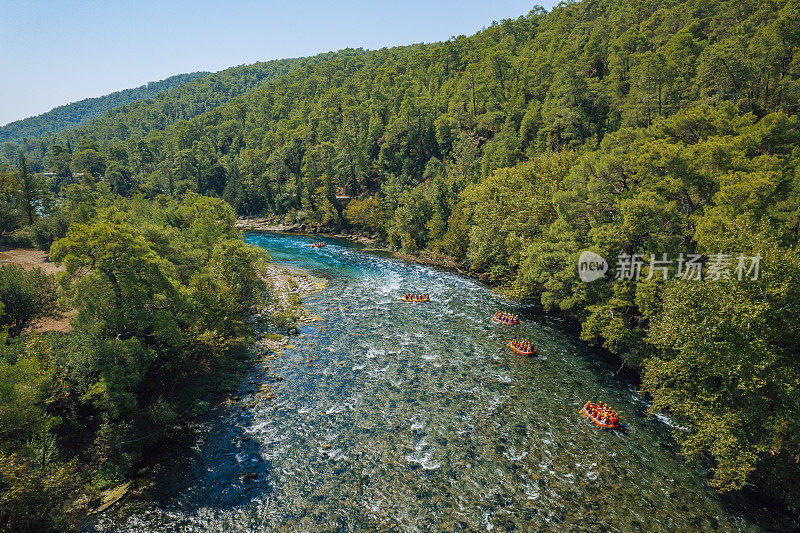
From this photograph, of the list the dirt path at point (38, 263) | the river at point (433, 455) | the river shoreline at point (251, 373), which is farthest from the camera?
the dirt path at point (38, 263)

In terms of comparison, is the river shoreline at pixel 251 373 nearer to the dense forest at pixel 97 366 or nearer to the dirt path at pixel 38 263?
the dense forest at pixel 97 366

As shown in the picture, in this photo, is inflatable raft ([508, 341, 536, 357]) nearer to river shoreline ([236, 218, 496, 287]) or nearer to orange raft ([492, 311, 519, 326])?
orange raft ([492, 311, 519, 326])

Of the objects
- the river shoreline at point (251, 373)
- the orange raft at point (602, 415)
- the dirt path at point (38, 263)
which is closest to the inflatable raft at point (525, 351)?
the orange raft at point (602, 415)

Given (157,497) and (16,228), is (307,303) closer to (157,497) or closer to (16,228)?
(157,497)

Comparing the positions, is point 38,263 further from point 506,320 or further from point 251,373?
point 506,320

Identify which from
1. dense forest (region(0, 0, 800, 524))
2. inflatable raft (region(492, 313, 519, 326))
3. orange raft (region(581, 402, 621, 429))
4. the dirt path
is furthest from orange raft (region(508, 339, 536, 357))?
the dirt path
